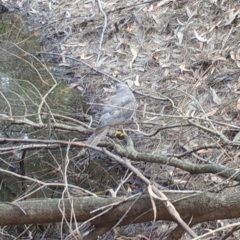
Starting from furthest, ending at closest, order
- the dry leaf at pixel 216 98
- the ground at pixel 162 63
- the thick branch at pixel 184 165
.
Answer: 1. the dry leaf at pixel 216 98
2. the ground at pixel 162 63
3. the thick branch at pixel 184 165

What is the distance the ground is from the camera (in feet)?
15.3

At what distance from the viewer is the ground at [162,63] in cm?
466

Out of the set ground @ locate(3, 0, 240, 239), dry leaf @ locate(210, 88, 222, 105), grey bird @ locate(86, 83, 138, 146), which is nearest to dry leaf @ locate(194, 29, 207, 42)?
ground @ locate(3, 0, 240, 239)

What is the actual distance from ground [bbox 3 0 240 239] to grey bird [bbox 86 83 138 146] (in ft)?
0.65

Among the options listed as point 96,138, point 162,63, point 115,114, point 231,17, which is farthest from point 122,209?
point 231,17

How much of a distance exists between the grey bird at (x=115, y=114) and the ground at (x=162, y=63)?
199 millimetres

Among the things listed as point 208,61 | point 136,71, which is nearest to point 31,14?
point 136,71

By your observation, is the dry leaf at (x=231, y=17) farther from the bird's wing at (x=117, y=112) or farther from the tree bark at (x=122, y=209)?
the tree bark at (x=122, y=209)

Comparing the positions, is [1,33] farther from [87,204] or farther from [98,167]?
[87,204]

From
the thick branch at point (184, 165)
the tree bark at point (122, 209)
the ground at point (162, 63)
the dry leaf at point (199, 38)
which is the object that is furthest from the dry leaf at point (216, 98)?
the tree bark at point (122, 209)

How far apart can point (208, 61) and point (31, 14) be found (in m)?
4.70

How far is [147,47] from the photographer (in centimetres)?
698

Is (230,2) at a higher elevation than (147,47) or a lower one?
higher

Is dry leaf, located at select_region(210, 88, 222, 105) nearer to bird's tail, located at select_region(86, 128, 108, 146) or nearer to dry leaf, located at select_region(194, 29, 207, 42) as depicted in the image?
dry leaf, located at select_region(194, 29, 207, 42)
